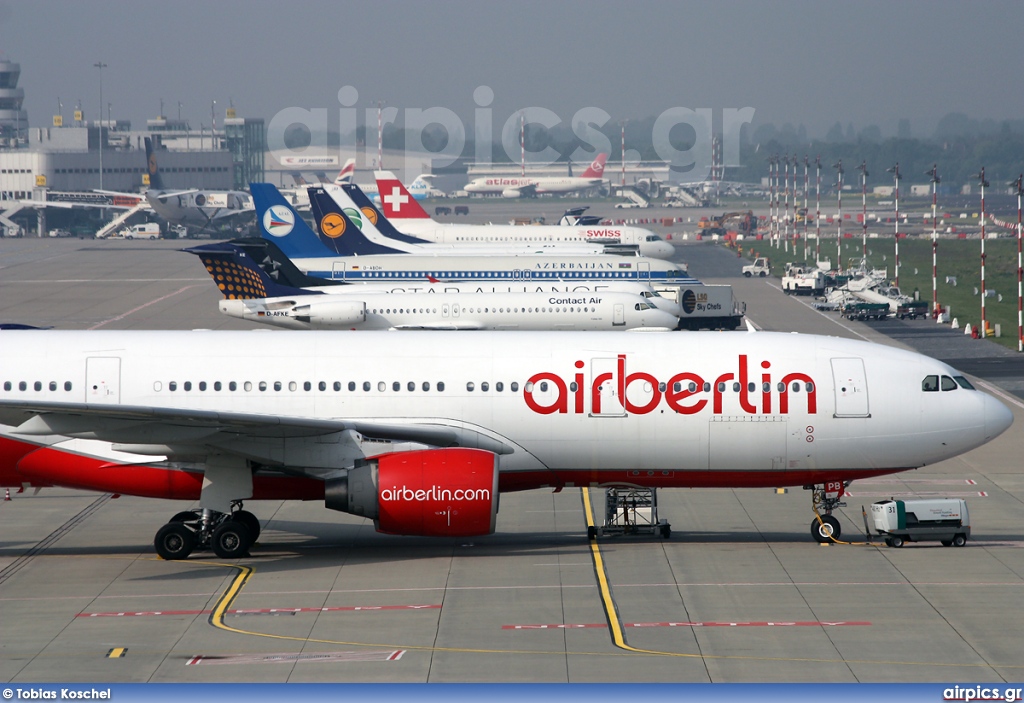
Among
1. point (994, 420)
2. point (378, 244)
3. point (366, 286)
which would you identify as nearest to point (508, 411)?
point (994, 420)

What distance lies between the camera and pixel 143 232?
16712 cm

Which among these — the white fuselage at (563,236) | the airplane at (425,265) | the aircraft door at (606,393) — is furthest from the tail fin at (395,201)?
the aircraft door at (606,393)

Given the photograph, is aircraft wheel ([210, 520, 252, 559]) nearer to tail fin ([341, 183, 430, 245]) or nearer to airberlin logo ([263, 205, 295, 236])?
airberlin logo ([263, 205, 295, 236])

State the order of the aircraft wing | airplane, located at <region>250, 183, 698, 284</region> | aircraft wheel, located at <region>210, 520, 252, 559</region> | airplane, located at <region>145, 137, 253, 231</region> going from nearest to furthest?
the aircraft wing
aircraft wheel, located at <region>210, 520, 252, 559</region>
airplane, located at <region>250, 183, 698, 284</region>
airplane, located at <region>145, 137, 253, 231</region>

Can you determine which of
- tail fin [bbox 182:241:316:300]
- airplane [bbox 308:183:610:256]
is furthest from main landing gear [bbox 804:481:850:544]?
airplane [bbox 308:183:610:256]

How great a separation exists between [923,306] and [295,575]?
208ft

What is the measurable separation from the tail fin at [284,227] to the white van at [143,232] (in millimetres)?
96123

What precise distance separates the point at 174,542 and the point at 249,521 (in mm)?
1694

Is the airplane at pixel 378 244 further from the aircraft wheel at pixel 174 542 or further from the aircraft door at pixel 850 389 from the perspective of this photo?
the aircraft wheel at pixel 174 542

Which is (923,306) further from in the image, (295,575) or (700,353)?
(295,575)

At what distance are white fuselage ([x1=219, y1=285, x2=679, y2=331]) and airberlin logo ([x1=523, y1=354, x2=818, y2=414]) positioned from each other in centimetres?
3188

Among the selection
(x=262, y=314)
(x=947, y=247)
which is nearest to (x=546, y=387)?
(x=262, y=314)

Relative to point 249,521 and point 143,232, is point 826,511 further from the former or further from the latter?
point 143,232

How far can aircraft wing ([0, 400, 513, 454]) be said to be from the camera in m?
23.1
